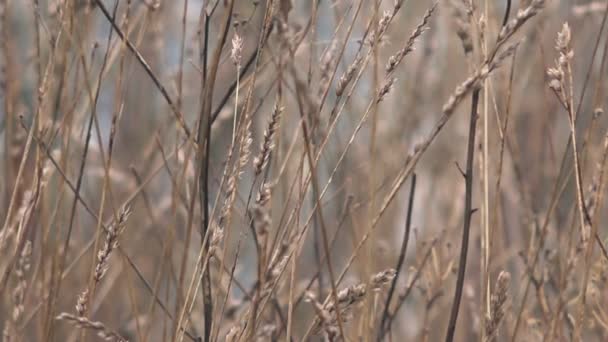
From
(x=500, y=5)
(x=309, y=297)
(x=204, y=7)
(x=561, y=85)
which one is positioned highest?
(x=500, y=5)

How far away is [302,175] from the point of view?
95cm

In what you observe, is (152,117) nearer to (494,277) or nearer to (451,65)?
(451,65)

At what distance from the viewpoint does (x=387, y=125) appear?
9.46ft

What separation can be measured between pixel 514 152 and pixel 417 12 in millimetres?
1977

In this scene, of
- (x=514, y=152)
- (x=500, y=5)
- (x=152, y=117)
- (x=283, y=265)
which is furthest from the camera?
(x=500, y=5)

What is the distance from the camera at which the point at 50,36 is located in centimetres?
112

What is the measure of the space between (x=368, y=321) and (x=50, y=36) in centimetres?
47

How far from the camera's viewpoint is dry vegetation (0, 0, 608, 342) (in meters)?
0.93

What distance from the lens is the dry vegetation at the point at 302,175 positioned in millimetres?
926

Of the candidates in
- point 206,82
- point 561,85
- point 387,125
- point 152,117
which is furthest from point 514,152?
point 152,117

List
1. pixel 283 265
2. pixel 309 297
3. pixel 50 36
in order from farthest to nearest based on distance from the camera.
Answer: pixel 50 36, pixel 283 265, pixel 309 297

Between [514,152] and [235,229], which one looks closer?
[514,152]

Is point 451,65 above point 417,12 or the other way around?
the other way around

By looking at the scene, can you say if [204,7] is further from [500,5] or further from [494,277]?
[500,5]
